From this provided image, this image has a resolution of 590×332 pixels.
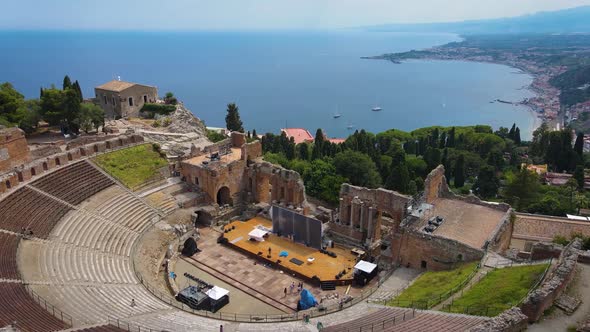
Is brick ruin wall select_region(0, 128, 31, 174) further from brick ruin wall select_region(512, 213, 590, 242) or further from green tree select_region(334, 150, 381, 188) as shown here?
brick ruin wall select_region(512, 213, 590, 242)

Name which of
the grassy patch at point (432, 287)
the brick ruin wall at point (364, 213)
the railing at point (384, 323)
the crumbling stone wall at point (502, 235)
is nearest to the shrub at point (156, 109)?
the brick ruin wall at point (364, 213)

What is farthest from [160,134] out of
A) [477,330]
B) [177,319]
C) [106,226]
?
[477,330]

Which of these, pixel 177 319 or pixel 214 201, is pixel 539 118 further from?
pixel 177 319

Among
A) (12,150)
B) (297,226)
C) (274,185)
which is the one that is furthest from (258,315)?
(12,150)

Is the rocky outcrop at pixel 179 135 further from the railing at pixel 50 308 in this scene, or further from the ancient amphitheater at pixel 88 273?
the railing at pixel 50 308

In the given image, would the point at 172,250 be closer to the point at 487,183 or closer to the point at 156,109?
the point at 156,109
